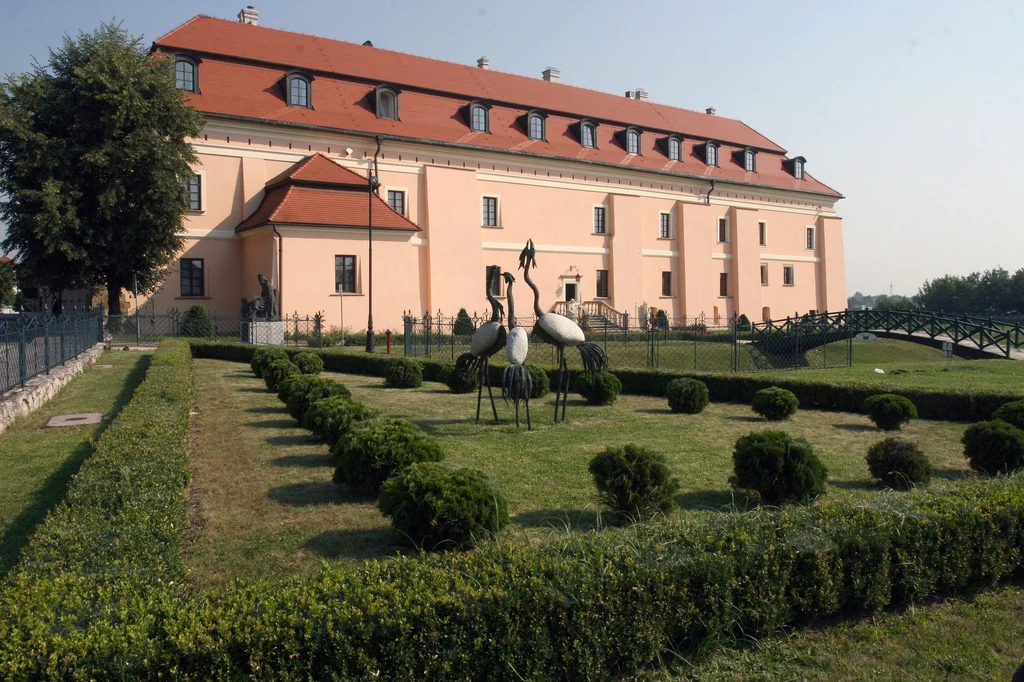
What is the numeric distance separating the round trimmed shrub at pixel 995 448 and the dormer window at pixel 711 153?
3873 centimetres

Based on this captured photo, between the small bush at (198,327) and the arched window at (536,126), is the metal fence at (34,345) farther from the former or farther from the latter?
the arched window at (536,126)

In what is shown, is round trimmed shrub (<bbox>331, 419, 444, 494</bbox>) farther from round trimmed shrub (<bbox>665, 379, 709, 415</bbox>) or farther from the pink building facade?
the pink building facade

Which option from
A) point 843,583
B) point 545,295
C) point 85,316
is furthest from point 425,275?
point 843,583

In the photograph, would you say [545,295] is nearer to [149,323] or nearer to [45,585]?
[149,323]

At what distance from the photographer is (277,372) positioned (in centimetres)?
1437

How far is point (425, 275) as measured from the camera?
34.1 m

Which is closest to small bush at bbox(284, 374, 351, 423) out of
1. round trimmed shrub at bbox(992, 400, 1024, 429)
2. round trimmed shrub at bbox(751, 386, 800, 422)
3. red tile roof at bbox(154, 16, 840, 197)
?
round trimmed shrub at bbox(751, 386, 800, 422)

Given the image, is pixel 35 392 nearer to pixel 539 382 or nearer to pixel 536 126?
pixel 539 382

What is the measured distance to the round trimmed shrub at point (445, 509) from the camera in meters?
5.41

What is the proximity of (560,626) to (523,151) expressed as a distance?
34.4 m

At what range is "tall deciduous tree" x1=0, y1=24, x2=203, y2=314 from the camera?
24.2m

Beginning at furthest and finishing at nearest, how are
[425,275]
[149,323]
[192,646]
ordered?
[425,275] → [149,323] → [192,646]

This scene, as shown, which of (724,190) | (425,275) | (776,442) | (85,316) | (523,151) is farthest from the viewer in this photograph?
(724,190)

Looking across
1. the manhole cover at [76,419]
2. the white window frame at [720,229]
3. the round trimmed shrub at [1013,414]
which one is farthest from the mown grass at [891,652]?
the white window frame at [720,229]
